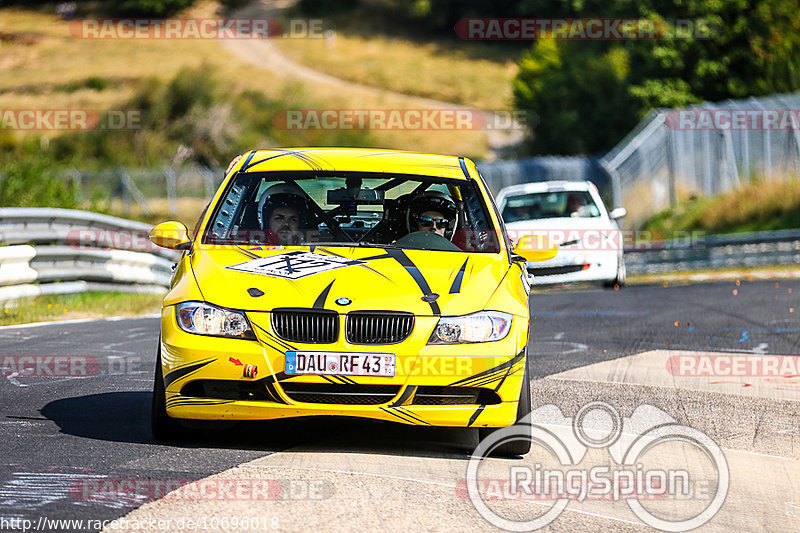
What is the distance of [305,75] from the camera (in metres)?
93.0

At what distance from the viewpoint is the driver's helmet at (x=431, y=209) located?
309 inches

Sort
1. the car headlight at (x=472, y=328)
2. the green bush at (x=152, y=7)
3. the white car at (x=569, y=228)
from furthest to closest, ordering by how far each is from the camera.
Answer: the green bush at (x=152, y=7), the white car at (x=569, y=228), the car headlight at (x=472, y=328)

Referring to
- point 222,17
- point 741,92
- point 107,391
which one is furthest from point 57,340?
point 222,17

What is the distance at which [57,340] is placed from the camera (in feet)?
36.7

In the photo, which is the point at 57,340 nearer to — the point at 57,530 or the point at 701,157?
the point at 57,530

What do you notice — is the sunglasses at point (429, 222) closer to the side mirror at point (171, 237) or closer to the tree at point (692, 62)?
the side mirror at point (171, 237)

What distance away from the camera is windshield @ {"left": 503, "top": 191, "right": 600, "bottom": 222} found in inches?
773

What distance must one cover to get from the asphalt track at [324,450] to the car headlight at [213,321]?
59cm

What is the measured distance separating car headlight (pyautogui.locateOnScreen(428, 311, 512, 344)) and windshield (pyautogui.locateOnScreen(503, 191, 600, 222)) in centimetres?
1318

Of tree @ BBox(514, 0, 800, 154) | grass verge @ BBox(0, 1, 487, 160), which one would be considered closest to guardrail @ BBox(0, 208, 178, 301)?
tree @ BBox(514, 0, 800, 154)

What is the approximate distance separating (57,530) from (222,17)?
107438 millimetres

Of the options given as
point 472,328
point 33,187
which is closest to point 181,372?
point 472,328

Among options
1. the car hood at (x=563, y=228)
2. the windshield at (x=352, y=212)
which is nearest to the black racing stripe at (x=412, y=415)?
the windshield at (x=352, y=212)

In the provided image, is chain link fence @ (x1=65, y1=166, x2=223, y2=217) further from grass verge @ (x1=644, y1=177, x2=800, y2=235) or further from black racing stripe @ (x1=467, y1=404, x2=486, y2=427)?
black racing stripe @ (x1=467, y1=404, x2=486, y2=427)
